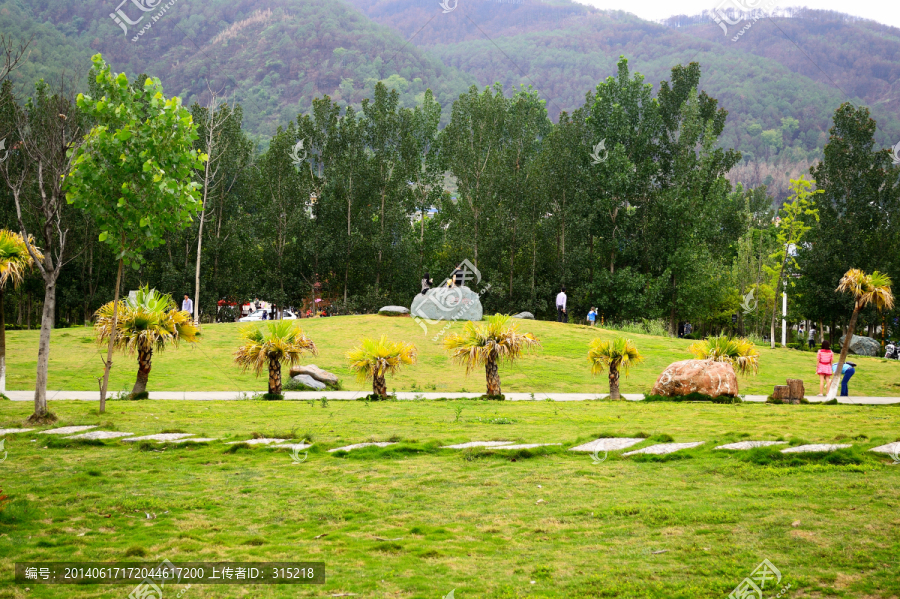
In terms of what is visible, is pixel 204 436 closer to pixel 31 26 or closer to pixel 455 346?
pixel 455 346

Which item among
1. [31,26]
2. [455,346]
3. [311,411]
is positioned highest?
[31,26]

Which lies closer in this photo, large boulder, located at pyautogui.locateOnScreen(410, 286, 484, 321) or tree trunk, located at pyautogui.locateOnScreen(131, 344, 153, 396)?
tree trunk, located at pyautogui.locateOnScreen(131, 344, 153, 396)

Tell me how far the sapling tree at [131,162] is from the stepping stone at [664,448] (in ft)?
28.9

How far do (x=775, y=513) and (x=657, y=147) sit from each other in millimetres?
38654

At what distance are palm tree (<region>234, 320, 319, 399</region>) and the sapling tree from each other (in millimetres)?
4585

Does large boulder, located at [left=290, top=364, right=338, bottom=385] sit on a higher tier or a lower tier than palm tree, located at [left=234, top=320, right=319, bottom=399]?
lower

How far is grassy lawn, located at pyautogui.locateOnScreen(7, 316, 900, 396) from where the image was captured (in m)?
19.8

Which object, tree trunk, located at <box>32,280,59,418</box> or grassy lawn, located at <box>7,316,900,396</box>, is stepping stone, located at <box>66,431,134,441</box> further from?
grassy lawn, located at <box>7,316,900,396</box>

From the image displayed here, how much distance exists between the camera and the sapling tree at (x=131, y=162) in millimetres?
11281

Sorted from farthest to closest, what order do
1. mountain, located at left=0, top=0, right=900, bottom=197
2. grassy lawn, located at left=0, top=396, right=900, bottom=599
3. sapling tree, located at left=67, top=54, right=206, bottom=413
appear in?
mountain, located at left=0, top=0, right=900, bottom=197 → sapling tree, located at left=67, top=54, right=206, bottom=413 → grassy lawn, located at left=0, top=396, right=900, bottom=599

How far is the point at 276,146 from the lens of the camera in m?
39.5

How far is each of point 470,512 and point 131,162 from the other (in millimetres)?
8577

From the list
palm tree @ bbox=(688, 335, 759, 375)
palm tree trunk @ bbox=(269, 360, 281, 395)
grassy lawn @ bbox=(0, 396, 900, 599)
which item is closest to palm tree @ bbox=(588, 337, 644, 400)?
palm tree @ bbox=(688, 335, 759, 375)

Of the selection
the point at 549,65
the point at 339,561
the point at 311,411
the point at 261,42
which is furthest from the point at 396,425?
the point at 549,65
